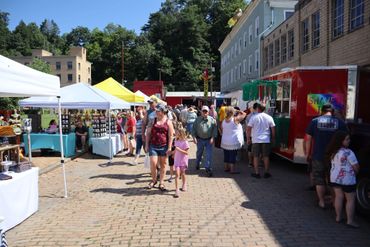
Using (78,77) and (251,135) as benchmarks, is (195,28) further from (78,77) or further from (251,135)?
(251,135)

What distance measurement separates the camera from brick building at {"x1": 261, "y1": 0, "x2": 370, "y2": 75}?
14.3 m

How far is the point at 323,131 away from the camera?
705cm

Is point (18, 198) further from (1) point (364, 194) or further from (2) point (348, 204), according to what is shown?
(1) point (364, 194)

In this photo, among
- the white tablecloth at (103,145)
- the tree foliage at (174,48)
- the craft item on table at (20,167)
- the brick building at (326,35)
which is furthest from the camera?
→ the tree foliage at (174,48)

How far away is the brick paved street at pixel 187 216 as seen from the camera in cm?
549

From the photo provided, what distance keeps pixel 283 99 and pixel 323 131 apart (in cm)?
416

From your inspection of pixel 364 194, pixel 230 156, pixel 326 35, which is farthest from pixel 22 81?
pixel 326 35

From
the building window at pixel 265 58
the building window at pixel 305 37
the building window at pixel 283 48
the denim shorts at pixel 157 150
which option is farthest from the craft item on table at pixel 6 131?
the building window at pixel 265 58

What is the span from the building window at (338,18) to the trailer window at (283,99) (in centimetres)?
645

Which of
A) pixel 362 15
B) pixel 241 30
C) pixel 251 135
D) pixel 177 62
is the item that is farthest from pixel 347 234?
pixel 177 62

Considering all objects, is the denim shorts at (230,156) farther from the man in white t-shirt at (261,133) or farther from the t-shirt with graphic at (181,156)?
the t-shirt with graphic at (181,156)

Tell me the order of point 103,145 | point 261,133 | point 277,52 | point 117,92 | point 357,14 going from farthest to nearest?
point 277,52 < point 117,92 < point 357,14 < point 103,145 < point 261,133

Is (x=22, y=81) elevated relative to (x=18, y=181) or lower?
elevated

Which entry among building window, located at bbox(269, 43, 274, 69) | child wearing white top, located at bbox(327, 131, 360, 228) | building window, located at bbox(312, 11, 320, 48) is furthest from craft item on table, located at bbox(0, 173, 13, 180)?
building window, located at bbox(269, 43, 274, 69)
